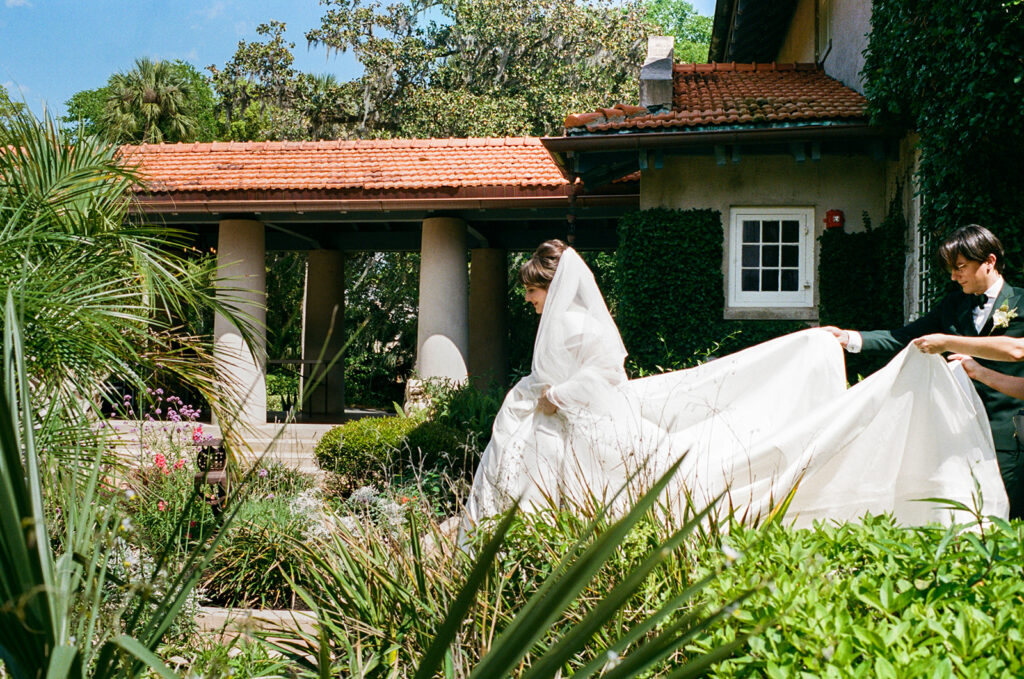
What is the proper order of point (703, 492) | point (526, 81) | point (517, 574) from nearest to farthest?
point (517, 574) < point (703, 492) < point (526, 81)

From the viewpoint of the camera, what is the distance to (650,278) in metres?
10.8

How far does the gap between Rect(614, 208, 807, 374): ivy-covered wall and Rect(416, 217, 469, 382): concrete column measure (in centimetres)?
339

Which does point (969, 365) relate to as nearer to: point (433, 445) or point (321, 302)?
point (433, 445)

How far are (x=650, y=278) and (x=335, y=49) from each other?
19.9 m

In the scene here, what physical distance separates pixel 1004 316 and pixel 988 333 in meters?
0.16

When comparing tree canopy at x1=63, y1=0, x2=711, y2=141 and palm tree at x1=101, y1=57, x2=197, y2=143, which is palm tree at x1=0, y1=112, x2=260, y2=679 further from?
palm tree at x1=101, y1=57, x2=197, y2=143

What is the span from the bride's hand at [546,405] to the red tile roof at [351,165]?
810 cm

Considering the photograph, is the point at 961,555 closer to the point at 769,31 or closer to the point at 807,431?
the point at 807,431

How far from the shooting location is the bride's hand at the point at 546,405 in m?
4.67

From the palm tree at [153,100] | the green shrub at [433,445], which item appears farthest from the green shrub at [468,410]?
the palm tree at [153,100]

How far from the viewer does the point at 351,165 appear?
46.5ft

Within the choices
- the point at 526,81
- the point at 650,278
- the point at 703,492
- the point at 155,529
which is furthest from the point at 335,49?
the point at 703,492

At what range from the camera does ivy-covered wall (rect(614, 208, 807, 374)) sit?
34.9 feet

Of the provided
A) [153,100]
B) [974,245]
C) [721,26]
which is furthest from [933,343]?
[153,100]
